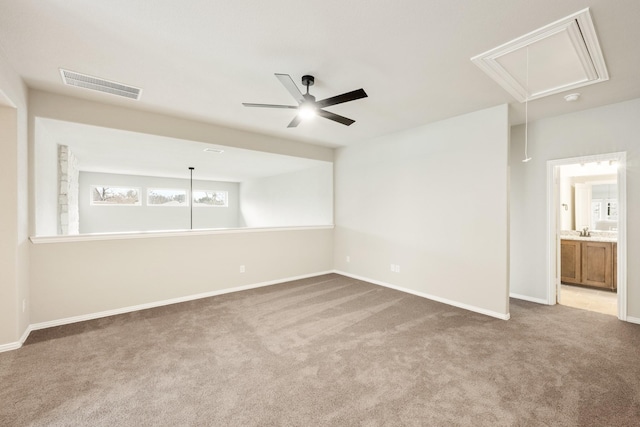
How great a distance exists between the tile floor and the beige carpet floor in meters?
0.47

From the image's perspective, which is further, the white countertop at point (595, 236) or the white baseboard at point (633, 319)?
the white countertop at point (595, 236)

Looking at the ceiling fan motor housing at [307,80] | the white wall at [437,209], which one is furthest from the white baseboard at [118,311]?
the ceiling fan motor housing at [307,80]

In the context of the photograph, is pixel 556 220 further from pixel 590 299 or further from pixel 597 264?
pixel 597 264

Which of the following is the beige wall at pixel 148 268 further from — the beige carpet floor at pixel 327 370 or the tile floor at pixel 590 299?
the tile floor at pixel 590 299

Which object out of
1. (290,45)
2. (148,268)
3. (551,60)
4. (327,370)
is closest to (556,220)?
(551,60)

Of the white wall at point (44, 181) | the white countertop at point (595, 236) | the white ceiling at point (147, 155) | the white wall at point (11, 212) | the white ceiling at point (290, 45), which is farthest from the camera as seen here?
the white countertop at point (595, 236)

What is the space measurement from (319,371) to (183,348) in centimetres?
139

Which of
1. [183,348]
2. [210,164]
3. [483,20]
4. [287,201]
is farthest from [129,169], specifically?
[483,20]

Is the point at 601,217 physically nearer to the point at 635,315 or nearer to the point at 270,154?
the point at 635,315

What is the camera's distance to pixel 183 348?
2.73m

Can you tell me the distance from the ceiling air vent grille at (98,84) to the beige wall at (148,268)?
1833 millimetres

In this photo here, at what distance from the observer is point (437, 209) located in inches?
165

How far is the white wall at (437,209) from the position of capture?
11.8ft

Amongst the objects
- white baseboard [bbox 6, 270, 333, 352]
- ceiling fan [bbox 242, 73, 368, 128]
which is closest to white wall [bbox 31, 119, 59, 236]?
white baseboard [bbox 6, 270, 333, 352]
